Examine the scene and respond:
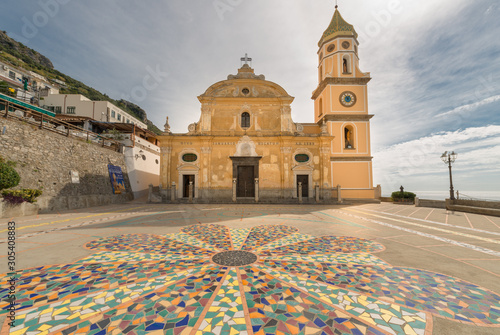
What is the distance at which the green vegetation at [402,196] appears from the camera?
21703 mm

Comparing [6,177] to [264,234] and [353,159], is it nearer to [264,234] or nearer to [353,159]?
[264,234]

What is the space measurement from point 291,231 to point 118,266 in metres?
5.32

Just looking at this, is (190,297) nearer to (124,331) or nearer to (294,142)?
(124,331)

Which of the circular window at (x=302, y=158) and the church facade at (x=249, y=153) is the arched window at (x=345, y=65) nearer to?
the church facade at (x=249, y=153)

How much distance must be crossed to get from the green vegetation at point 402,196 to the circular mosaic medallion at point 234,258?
2381cm

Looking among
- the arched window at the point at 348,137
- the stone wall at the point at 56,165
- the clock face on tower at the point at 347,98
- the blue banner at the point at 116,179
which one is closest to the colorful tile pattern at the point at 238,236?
the stone wall at the point at 56,165

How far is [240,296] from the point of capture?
3025mm

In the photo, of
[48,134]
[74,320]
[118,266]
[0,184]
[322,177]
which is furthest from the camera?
[322,177]

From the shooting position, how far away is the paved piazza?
2.41 metres

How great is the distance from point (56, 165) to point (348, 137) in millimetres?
28900

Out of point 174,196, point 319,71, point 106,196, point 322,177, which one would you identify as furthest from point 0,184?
point 319,71

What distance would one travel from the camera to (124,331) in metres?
2.26

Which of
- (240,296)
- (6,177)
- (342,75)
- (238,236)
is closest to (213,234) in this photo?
(238,236)

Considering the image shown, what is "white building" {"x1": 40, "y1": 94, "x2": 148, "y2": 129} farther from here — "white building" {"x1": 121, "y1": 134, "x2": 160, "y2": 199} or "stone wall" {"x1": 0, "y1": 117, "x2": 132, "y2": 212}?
"stone wall" {"x1": 0, "y1": 117, "x2": 132, "y2": 212}
